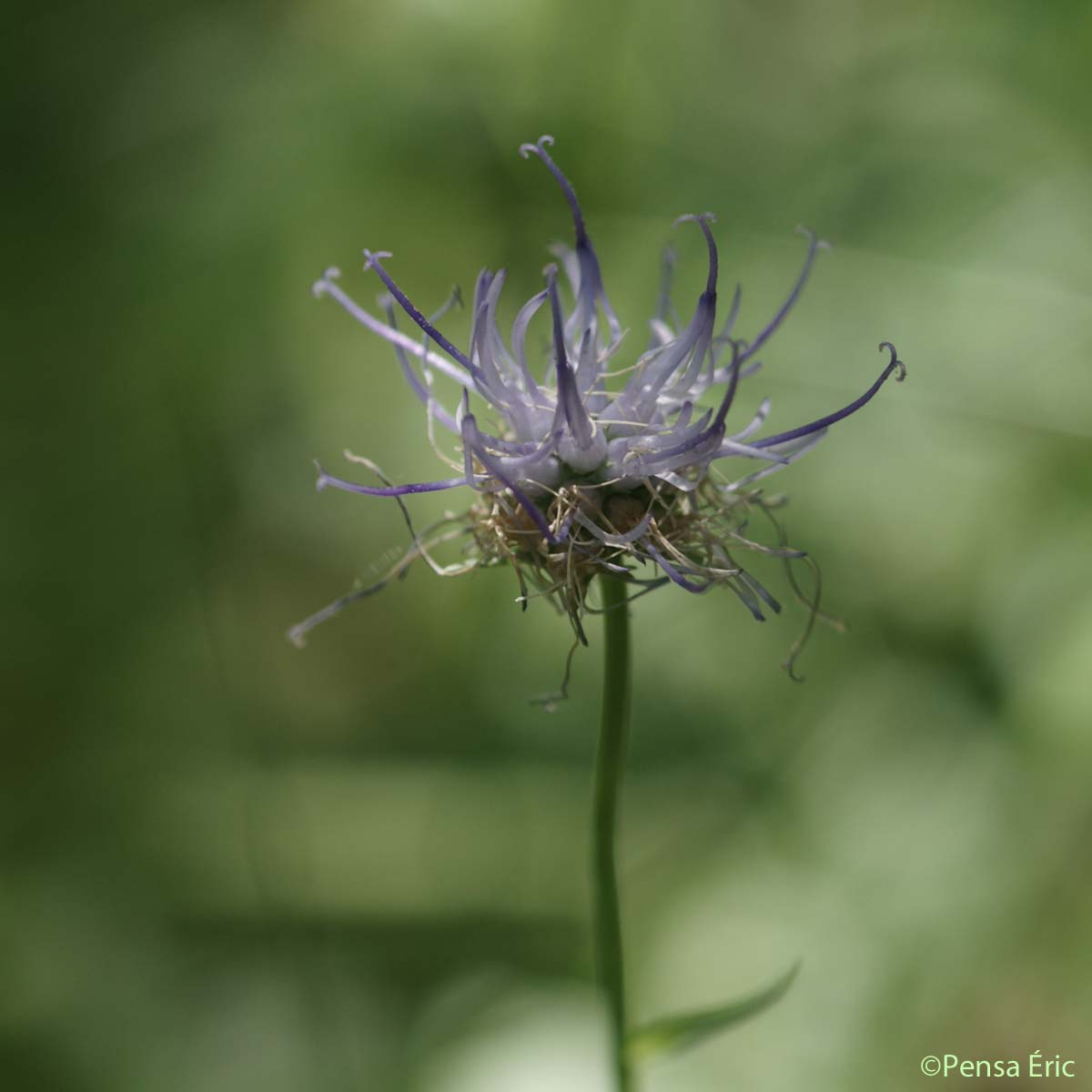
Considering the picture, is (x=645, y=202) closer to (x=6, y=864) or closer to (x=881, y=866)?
(x=881, y=866)

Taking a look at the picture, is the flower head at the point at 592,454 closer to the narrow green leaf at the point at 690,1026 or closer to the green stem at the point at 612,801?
the green stem at the point at 612,801

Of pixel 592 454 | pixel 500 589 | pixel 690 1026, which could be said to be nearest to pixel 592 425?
pixel 592 454

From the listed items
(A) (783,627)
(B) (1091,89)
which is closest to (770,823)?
(A) (783,627)

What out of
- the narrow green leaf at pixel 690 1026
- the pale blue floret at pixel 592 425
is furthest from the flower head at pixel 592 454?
the narrow green leaf at pixel 690 1026

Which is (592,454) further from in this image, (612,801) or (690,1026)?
(690,1026)

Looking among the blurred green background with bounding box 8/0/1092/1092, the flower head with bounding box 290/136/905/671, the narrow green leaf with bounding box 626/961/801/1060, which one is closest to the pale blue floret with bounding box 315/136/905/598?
the flower head with bounding box 290/136/905/671

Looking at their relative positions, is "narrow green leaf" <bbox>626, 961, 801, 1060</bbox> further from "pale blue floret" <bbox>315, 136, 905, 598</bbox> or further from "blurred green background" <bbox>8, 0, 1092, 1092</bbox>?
"blurred green background" <bbox>8, 0, 1092, 1092</bbox>
